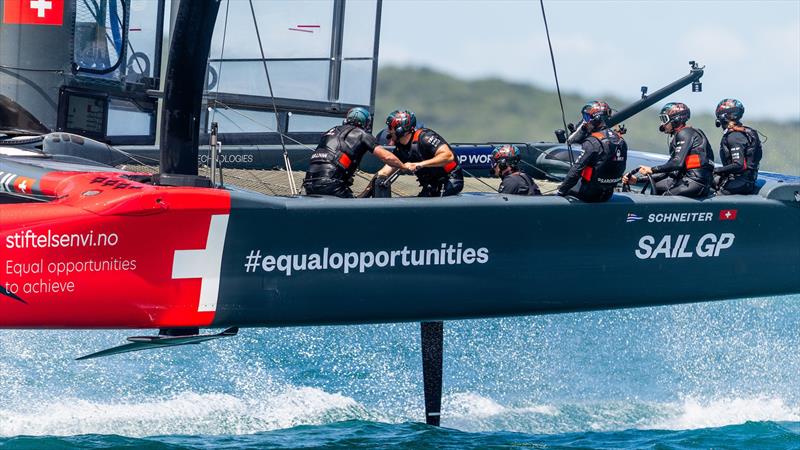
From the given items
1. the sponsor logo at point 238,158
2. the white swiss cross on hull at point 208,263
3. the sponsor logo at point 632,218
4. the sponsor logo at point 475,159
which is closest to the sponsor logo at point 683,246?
the sponsor logo at point 632,218

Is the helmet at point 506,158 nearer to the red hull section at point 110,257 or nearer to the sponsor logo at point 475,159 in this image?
the sponsor logo at point 475,159

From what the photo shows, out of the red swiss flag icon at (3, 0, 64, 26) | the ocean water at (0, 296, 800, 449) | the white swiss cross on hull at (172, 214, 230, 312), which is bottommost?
the ocean water at (0, 296, 800, 449)

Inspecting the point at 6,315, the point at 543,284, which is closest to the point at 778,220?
→ the point at 543,284

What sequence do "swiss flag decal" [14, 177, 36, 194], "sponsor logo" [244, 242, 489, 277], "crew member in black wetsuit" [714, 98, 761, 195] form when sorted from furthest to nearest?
1. "crew member in black wetsuit" [714, 98, 761, 195]
2. "swiss flag decal" [14, 177, 36, 194]
3. "sponsor logo" [244, 242, 489, 277]

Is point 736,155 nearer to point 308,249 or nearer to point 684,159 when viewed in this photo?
point 684,159

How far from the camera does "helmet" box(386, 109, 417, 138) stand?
24.4 ft

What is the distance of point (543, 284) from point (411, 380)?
370 cm

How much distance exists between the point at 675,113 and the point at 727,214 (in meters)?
0.83

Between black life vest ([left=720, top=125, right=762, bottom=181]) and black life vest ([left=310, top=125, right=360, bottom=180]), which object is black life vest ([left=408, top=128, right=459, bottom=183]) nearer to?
black life vest ([left=310, top=125, right=360, bottom=180])

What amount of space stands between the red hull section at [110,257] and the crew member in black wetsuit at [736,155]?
350cm

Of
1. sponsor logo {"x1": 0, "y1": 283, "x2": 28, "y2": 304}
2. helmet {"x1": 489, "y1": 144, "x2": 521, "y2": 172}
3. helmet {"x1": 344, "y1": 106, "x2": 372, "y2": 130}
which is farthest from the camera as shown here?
helmet {"x1": 489, "y1": 144, "x2": 521, "y2": 172}

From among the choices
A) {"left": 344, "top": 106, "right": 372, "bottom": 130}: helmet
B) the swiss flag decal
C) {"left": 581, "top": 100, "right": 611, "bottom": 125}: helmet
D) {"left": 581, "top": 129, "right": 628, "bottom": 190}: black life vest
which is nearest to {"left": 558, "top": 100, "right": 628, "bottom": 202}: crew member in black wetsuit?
{"left": 581, "top": 129, "right": 628, "bottom": 190}: black life vest

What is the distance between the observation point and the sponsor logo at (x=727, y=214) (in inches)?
292

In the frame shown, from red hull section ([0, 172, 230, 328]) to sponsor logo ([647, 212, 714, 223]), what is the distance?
242cm
